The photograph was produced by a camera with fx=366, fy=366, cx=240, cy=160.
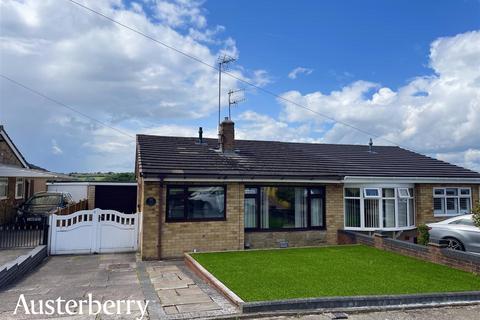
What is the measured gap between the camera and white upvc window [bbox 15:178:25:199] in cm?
1889

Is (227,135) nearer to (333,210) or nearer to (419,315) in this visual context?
(333,210)

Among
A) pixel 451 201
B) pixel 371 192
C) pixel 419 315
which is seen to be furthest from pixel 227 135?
pixel 419 315

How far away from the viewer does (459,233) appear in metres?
11.3

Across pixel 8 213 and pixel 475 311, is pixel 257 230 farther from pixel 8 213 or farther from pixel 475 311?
pixel 8 213

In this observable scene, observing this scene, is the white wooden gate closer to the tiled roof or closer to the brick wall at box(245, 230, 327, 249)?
the tiled roof

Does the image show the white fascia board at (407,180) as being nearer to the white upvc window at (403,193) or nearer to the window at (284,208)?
the white upvc window at (403,193)

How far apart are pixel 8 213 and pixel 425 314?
17728 mm

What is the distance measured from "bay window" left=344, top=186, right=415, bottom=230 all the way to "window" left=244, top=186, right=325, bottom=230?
1.24 meters

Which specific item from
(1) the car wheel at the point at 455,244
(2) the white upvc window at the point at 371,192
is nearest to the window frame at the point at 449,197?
(2) the white upvc window at the point at 371,192

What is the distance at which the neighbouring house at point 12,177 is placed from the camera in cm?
1493

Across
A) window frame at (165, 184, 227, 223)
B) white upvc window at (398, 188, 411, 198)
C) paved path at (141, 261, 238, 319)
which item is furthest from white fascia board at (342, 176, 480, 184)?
paved path at (141, 261, 238, 319)

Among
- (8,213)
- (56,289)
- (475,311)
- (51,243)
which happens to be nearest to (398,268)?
(475,311)

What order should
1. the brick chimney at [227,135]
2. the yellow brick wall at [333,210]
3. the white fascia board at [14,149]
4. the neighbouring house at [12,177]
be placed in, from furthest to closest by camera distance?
the white fascia board at [14,149] < the brick chimney at [227,135] < the neighbouring house at [12,177] < the yellow brick wall at [333,210]

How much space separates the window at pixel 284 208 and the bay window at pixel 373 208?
124 cm
